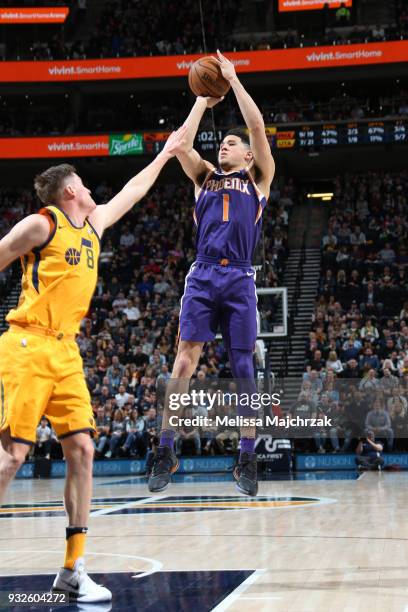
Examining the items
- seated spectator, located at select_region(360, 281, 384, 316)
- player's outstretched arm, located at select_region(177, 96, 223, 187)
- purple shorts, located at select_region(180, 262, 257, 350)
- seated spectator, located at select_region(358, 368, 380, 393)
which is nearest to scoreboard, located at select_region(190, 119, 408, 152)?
seated spectator, located at select_region(360, 281, 384, 316)

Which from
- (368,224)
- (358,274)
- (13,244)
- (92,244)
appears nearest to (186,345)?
(92,244)

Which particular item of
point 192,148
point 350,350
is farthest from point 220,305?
point 350,350

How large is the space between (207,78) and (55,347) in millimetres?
2874

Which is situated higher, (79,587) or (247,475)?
(247,475)

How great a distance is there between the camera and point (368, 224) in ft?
91.5

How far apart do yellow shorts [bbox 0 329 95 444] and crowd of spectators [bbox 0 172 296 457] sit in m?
13.6

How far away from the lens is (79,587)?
582 cm

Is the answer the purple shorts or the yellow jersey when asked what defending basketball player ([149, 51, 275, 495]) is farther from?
the yellow jersey

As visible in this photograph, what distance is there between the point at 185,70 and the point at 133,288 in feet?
A: 27.3

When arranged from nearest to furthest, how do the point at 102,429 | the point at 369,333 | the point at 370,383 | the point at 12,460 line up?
the point at 12,460 → the point at 370,383 → the point at 102,429 → the point at 369,333

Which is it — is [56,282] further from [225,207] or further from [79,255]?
[225,207]

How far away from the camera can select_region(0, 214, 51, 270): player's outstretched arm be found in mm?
5402

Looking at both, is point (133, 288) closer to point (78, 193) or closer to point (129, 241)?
point (129, 241)

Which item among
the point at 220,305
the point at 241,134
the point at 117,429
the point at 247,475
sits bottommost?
the point at 247,475
